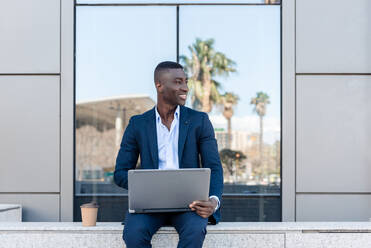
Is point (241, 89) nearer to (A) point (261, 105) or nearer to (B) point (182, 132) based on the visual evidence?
(A) point (261, 105)

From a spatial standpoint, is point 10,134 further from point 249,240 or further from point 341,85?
point 341,85

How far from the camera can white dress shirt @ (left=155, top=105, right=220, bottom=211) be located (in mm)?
3863

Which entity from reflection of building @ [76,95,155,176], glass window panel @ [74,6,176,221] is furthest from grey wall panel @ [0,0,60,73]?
reflection of building @ [76,95,155,176]

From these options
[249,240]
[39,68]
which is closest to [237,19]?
[39,68]

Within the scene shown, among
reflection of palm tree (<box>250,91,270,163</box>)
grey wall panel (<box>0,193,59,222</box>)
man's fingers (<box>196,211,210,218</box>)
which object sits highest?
reflection of palm tree (<box>250,91,270,163</box>)

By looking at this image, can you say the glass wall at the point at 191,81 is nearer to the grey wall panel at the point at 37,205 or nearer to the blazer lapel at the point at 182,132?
the grey wall panel at the point at 37,205

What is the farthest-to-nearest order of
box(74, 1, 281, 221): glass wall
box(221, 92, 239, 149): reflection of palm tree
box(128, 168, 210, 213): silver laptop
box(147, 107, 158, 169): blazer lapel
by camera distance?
box(221, 92, 239, 149): reflection of palm tree → box(74, 1, 281, 221): glass wall → box(147, 107, 158, 169): blazer lapel → box(128, 168, 210, 213): silver laptop

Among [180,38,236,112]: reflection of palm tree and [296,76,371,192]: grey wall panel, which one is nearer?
[296,76,371,192]: grey wall panel

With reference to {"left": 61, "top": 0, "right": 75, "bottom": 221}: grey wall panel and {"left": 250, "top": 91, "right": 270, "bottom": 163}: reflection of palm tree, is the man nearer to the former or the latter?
{"left": 61, "top": 0, "right": 75, "bottom": 221}: grey wall panel

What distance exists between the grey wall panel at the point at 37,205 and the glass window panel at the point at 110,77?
0.44m

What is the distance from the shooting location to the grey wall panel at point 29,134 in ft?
20.2

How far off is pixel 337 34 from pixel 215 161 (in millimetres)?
3037

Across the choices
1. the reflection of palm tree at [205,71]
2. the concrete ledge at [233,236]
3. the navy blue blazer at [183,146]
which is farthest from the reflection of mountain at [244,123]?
the navy blue blazer at [183,146]

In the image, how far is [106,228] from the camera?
3.93m
